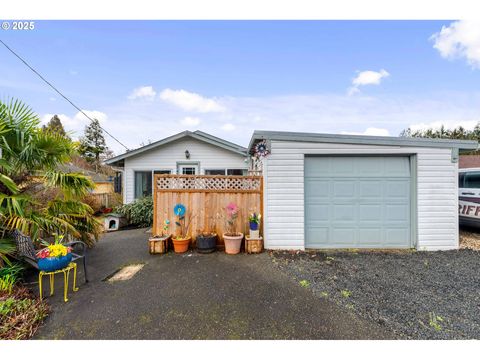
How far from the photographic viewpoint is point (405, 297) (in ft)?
9.33

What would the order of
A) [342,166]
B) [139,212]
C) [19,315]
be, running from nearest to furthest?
[19,315]
[342,166]
[139,212]

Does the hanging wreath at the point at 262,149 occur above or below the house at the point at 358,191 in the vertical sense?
above

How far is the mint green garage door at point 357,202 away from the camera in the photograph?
489 centimetres

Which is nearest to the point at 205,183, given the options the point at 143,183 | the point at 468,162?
the point at 143,183

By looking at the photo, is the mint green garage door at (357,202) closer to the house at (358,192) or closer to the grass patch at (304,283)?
the house at (358,192)

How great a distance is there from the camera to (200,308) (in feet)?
8.54

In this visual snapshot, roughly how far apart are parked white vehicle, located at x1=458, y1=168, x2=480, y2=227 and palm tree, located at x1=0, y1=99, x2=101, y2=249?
9.59 meters

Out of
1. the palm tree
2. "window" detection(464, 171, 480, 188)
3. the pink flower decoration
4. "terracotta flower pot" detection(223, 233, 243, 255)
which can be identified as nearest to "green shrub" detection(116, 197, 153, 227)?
the palm tree

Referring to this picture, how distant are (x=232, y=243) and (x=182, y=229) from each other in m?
1.31

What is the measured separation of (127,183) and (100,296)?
6435 millimetres

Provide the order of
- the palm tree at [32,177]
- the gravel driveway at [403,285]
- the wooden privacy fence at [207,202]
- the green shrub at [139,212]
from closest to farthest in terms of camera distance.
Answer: the gravel driveway at [403,285], the palm tree at [32,177], the wooden privacy fence at [207,202], the green shrub at [139,212]

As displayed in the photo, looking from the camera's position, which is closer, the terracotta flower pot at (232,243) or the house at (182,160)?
the terracotta flower pot at (232,243)

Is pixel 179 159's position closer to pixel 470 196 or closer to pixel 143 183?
pixel 143 183

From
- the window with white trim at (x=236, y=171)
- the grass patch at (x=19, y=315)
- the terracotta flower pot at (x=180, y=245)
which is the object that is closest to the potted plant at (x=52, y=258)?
the grass patch at (x=19, y=315)
